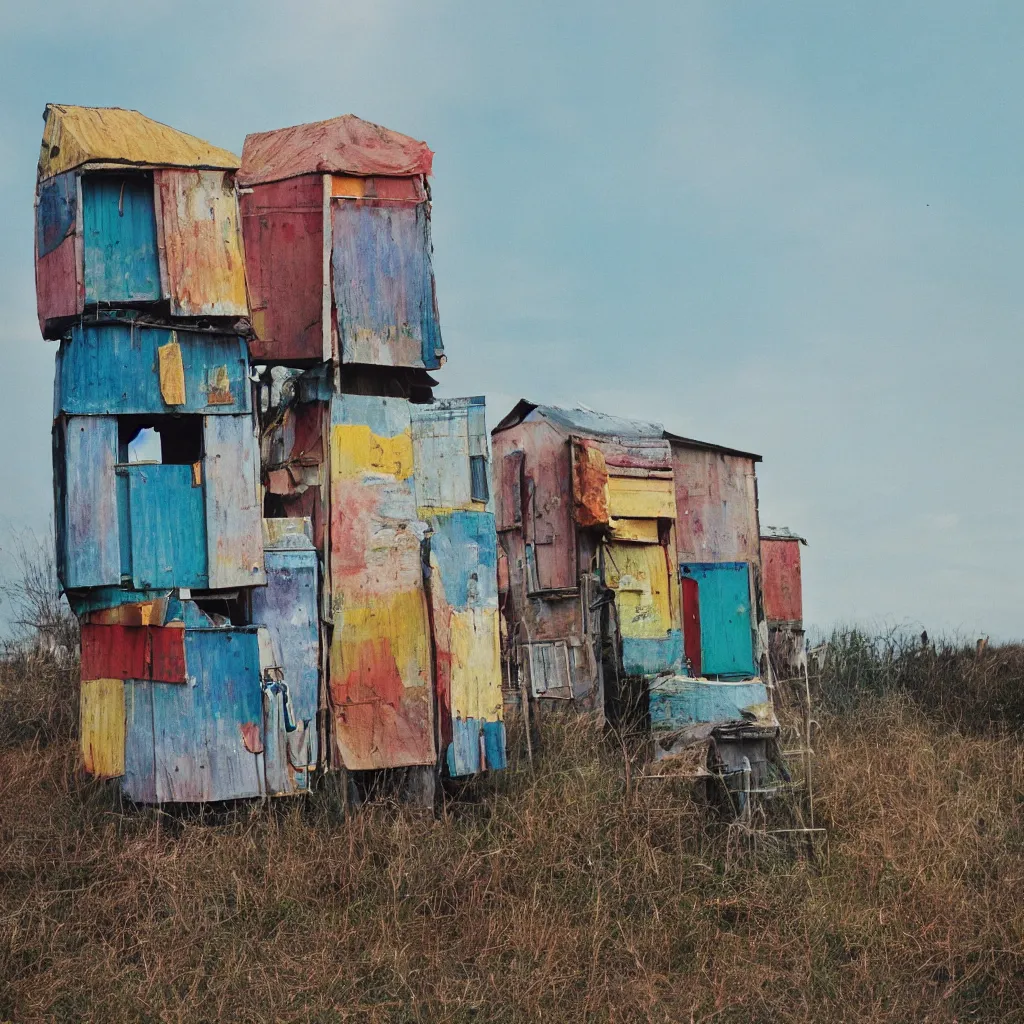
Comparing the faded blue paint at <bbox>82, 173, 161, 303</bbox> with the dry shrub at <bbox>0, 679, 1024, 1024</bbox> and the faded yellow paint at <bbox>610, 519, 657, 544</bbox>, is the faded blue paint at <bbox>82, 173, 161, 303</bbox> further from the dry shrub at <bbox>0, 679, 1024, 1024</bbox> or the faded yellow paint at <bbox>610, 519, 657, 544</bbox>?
the faded yellow paint at <bbox>610, 519, 657, 544</bbox>

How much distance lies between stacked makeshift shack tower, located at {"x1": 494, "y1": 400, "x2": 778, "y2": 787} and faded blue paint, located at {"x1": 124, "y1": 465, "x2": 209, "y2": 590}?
16.6ft

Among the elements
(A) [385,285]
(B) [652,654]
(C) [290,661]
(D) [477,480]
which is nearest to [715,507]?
(B) [652,654]

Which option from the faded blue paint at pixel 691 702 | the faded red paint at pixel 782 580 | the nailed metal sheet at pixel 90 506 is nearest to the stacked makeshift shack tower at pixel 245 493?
the nailed metal sheet at pixel 90 506

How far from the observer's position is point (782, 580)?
22.1 meters

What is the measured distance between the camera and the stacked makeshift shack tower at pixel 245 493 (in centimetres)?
985

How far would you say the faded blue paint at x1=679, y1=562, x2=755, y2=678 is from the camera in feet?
57.9

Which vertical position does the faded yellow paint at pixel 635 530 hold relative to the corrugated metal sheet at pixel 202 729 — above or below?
above

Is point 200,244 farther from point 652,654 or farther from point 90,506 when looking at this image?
point 652,654

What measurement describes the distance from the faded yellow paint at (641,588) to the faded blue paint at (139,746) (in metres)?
7.29

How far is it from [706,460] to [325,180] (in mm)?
9450

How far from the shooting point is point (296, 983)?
730 centimetres

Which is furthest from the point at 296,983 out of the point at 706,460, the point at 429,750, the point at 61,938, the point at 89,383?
the point at 706,460

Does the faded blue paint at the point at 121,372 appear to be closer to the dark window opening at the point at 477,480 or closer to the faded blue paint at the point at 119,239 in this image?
the faded blue paint at the point at 119,239

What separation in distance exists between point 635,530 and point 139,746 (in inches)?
316
